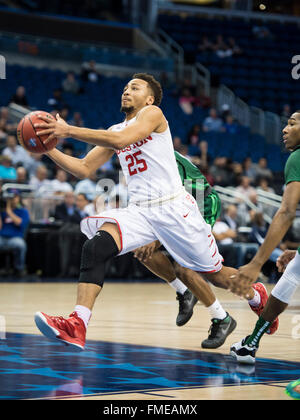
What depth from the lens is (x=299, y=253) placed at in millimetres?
4844

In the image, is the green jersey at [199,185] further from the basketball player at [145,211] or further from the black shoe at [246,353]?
the black shoe at [246,353]

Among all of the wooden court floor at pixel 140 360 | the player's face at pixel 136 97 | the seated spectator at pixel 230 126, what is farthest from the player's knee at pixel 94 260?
the seated spectator at pixel 230 126

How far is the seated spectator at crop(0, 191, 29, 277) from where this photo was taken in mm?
13070

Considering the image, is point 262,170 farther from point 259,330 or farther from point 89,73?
point 259,330

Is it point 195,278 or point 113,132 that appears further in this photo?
point 195,278

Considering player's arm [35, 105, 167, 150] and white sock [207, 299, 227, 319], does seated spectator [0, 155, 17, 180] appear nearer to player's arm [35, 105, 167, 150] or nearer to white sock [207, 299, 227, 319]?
white sock [207, 299, 227, 319]

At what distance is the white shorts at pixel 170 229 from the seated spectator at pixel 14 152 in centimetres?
920

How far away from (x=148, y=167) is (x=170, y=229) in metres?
0.45

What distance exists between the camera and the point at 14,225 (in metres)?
13.2

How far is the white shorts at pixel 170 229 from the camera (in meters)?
5.36

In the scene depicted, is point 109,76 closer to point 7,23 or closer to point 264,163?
point 7,23

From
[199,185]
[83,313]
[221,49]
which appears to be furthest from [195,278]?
[221,49]

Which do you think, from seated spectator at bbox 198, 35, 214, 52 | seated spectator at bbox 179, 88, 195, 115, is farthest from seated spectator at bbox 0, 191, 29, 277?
seated spectator at bbox 198, 35, 214, 52

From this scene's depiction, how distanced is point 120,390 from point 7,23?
20.5m
